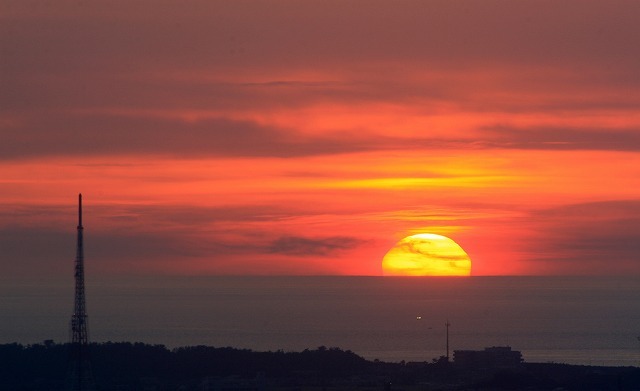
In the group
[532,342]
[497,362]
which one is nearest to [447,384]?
[497,362]

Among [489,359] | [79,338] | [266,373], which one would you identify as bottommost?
[266,373]

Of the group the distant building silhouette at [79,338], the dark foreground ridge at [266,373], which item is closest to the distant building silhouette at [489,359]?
the dark foreground ridge at [266,373]

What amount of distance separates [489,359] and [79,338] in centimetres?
3358

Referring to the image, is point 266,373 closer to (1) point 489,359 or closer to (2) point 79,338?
(1) point 489,359

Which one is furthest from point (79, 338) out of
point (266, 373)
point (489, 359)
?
point (489, 359)

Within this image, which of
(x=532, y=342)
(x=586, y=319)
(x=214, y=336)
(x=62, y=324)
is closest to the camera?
(x=532, y=342)

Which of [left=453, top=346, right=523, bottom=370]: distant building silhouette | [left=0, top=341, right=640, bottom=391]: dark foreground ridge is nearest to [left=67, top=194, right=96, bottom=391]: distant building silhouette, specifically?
[left=0, top=341, right=640, bottom=391]: dark foreground ridge

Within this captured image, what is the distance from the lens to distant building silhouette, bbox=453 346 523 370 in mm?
67312

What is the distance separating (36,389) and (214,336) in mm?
87028

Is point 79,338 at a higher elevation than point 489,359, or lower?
higher

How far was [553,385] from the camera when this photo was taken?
176 feet

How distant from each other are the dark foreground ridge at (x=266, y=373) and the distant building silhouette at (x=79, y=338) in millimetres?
6505

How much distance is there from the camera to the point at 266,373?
61906 mm

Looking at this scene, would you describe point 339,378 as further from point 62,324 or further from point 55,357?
point 62,324
